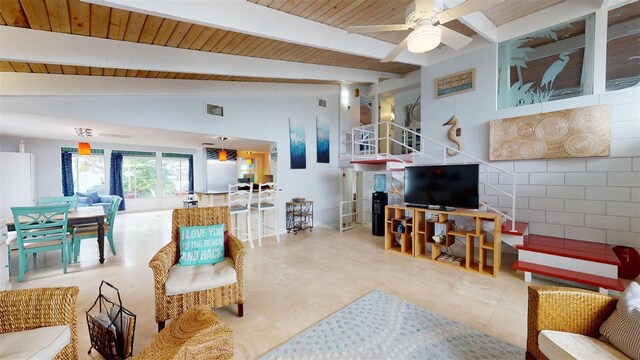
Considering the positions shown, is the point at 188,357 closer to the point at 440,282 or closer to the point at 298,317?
the point at 298,317

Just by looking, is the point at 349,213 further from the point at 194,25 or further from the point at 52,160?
the point at 52,160

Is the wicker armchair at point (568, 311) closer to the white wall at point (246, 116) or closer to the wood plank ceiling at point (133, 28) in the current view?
the wood plank ceiling at point (133, 28)

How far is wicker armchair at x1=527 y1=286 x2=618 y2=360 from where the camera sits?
4.66 ft

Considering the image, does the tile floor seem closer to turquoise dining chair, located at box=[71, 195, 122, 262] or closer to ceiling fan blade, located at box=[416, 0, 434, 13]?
turquoise dining chair, located at box=[71, 195, 122, 262]

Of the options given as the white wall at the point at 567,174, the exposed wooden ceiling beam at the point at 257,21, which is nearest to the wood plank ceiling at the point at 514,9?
the white wall at the point at 567,174

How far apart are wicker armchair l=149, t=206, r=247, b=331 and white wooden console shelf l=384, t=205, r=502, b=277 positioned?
280 cm

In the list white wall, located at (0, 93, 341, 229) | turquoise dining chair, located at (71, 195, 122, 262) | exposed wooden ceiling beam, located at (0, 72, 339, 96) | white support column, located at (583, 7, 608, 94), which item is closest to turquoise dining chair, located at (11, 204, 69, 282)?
turquoise dining chair, located at (71, 195, 122, 262)

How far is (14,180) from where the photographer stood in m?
4.50

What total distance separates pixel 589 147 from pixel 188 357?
5.00 m

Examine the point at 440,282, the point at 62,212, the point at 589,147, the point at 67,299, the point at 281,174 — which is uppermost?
the point at 589,147

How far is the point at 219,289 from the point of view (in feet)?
7.14

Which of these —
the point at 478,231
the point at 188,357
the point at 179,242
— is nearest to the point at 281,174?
the point at 179,242

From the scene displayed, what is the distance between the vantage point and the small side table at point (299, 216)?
564 centimetres

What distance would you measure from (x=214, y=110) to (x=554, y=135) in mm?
5643
